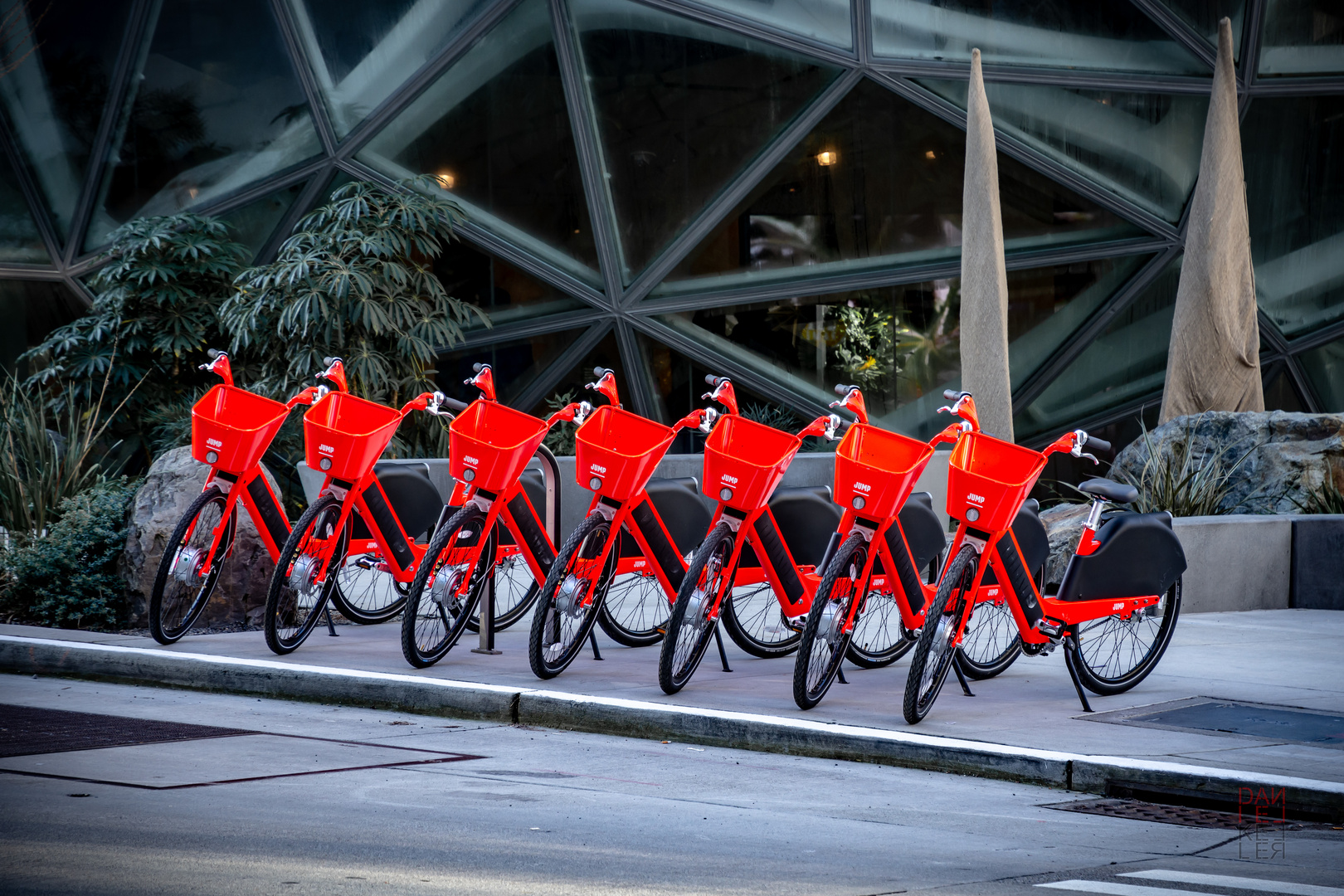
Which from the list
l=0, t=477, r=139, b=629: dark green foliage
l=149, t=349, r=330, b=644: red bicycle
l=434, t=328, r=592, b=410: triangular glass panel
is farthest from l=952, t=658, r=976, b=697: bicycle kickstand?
l=434, t=328, r=592, b=410: triangular glass panel

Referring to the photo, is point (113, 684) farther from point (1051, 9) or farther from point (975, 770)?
point (1051, 9)

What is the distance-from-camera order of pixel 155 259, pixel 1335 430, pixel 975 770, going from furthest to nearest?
pixel 155 259 < pixel 1335 430 < pixel 975 770

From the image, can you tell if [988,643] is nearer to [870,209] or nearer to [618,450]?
[618,450]

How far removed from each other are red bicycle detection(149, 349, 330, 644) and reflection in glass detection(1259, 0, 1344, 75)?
39.9ft

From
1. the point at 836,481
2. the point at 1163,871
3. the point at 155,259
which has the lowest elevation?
the point at 1163,871

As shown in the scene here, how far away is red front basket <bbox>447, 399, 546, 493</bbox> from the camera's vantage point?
7.41 metres

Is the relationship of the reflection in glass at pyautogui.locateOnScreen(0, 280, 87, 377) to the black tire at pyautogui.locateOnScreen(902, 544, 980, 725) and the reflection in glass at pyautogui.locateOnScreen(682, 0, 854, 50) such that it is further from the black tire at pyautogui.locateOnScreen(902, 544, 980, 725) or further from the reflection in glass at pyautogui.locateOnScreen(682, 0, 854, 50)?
the black tire at pyautogui.locateOnScreen(902, 544, 980, 725)

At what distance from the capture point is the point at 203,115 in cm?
1623

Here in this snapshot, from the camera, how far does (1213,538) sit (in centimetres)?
1006

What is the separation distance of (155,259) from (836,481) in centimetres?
943

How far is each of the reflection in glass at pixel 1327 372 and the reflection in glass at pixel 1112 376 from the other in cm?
164

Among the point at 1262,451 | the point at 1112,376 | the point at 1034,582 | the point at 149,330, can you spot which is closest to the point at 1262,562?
the point at 1262,451

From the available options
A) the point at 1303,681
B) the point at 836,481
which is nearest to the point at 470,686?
the point at 836,481

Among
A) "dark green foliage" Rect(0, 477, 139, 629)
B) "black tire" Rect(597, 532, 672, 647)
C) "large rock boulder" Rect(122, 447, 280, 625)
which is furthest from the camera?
"dark green foliage" Rect(0, 477, 139, 629)
